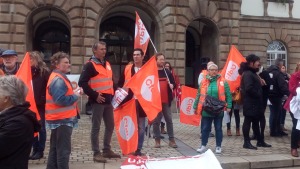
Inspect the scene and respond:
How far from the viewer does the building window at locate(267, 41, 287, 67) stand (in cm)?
2270

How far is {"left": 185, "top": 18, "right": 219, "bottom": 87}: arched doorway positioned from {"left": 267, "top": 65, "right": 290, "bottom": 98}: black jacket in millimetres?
9727

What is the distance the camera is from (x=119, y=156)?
24.5 feet

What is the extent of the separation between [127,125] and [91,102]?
0.82 meters

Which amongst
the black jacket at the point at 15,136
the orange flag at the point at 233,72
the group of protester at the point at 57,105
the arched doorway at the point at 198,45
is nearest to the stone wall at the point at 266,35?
the arched doorway at the point at 198,45

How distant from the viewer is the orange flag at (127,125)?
24.1 feet

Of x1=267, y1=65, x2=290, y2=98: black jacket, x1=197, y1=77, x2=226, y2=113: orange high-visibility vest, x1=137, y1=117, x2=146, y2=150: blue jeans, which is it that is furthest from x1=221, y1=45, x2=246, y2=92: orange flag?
x1=137, y1=117, x2=146, y2=150: blue jeans

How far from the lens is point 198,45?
73.6 ft

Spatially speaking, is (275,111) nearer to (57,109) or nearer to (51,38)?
(57,109)

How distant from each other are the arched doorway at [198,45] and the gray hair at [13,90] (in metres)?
17.0

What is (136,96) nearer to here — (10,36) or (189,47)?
(10,36)

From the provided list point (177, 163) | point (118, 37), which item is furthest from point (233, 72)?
point (118, 37)

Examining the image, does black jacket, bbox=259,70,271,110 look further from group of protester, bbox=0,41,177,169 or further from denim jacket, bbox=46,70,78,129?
denim jacket, bbox=46,70,78,129

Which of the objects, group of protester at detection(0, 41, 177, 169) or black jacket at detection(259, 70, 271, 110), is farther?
black jacket at detection(259, 70, 271, 110)

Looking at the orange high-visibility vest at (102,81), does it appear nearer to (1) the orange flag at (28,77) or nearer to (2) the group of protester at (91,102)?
(2) the group of protester at (91,102)
